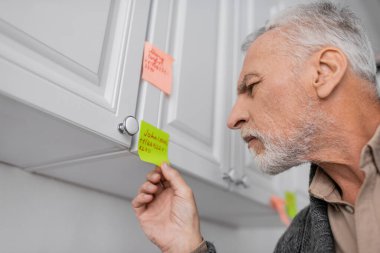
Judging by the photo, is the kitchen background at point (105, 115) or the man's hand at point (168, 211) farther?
the man's hand at point (168, 211)

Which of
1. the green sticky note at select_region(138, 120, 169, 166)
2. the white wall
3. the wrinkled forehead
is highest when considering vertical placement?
the wrinkled forehead

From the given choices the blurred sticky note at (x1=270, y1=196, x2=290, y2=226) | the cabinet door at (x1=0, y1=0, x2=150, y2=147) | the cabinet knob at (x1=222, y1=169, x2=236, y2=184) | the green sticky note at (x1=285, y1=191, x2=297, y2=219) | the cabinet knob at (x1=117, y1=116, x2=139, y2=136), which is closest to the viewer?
the cabinet door at (x1=0, y1=0, x2=150, y2=147)

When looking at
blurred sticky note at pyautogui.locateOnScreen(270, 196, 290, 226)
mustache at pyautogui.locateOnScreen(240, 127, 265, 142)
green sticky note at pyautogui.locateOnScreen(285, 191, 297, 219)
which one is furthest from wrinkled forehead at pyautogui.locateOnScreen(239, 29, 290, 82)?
green sticky note at pyautogui.locateOnScreen(285, 191, 297, 219)

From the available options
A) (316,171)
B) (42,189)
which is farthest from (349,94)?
(42,189)

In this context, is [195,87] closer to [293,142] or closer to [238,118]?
[238,118]

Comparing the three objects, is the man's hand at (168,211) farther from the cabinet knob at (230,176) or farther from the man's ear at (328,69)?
the man's ear at (328,69)

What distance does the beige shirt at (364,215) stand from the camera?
2.23 ft

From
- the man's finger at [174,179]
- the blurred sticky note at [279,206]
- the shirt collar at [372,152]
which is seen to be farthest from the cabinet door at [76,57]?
the blurred sticky note at [279,206]

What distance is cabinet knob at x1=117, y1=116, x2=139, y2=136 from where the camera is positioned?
65 centimetres

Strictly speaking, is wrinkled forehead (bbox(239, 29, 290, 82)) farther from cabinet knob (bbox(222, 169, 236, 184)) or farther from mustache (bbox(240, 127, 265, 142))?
cabinet knob (bbox(222, 169, 236, 184))

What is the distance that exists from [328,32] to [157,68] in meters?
0.42

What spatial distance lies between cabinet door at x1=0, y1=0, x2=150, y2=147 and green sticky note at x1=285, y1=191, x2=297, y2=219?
86 centimetres

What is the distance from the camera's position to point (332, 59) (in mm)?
790

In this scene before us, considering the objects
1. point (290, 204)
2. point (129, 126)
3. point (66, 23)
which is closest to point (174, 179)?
point (129, 126)
